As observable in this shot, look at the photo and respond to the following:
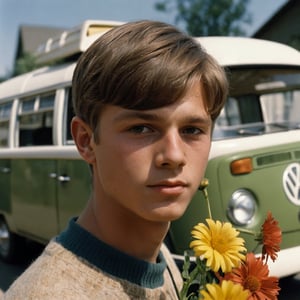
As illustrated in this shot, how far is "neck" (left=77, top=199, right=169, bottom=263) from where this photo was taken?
114 cm

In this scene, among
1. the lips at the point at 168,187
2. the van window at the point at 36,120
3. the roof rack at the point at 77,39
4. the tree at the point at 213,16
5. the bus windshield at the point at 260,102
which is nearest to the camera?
the lips at the point at 168,187

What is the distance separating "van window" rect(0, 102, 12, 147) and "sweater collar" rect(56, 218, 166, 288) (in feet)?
19.7

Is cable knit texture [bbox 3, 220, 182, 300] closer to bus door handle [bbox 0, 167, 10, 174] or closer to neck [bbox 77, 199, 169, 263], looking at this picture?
neck [bbox 77, 199, 169, 263]

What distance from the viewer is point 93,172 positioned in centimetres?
120

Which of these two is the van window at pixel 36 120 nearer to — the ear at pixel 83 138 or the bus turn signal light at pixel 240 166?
the bus turn signal light at pixel 240 166

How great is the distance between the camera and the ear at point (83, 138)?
116cm

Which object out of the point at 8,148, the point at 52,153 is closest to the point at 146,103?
the point at 52,153

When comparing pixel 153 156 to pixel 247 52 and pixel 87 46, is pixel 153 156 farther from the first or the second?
pixel 87 46

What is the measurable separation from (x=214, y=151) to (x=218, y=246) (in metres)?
3.05

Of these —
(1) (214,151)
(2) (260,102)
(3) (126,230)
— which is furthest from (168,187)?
(2) (260,102)

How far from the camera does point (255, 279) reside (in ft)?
3.57

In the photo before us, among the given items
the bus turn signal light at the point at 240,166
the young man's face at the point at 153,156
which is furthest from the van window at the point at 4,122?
the young man's face at the point at 153,156

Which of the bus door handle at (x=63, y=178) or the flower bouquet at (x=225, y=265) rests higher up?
the flower bouquet at (x=225, y=265)

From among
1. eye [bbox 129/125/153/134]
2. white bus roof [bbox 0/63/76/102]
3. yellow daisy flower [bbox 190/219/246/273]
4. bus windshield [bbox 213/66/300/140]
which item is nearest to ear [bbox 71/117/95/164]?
eye [bbox 129/125/153/134]
